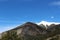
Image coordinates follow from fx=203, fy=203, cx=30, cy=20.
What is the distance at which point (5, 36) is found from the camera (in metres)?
71.6

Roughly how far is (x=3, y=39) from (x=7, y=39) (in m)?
3.09

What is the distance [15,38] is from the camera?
235ft

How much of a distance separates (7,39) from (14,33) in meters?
3.96

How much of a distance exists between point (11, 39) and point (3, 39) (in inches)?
124

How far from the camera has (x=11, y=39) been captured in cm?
7125

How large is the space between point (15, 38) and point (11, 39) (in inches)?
58.7

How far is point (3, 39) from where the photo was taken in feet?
237

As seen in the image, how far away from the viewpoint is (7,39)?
6975cm

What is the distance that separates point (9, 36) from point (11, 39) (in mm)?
1395

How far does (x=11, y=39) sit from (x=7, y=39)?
1952mm

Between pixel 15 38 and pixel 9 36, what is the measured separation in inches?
95.1

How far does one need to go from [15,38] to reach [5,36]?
360 centimetres

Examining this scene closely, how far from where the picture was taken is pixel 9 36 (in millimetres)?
70688
